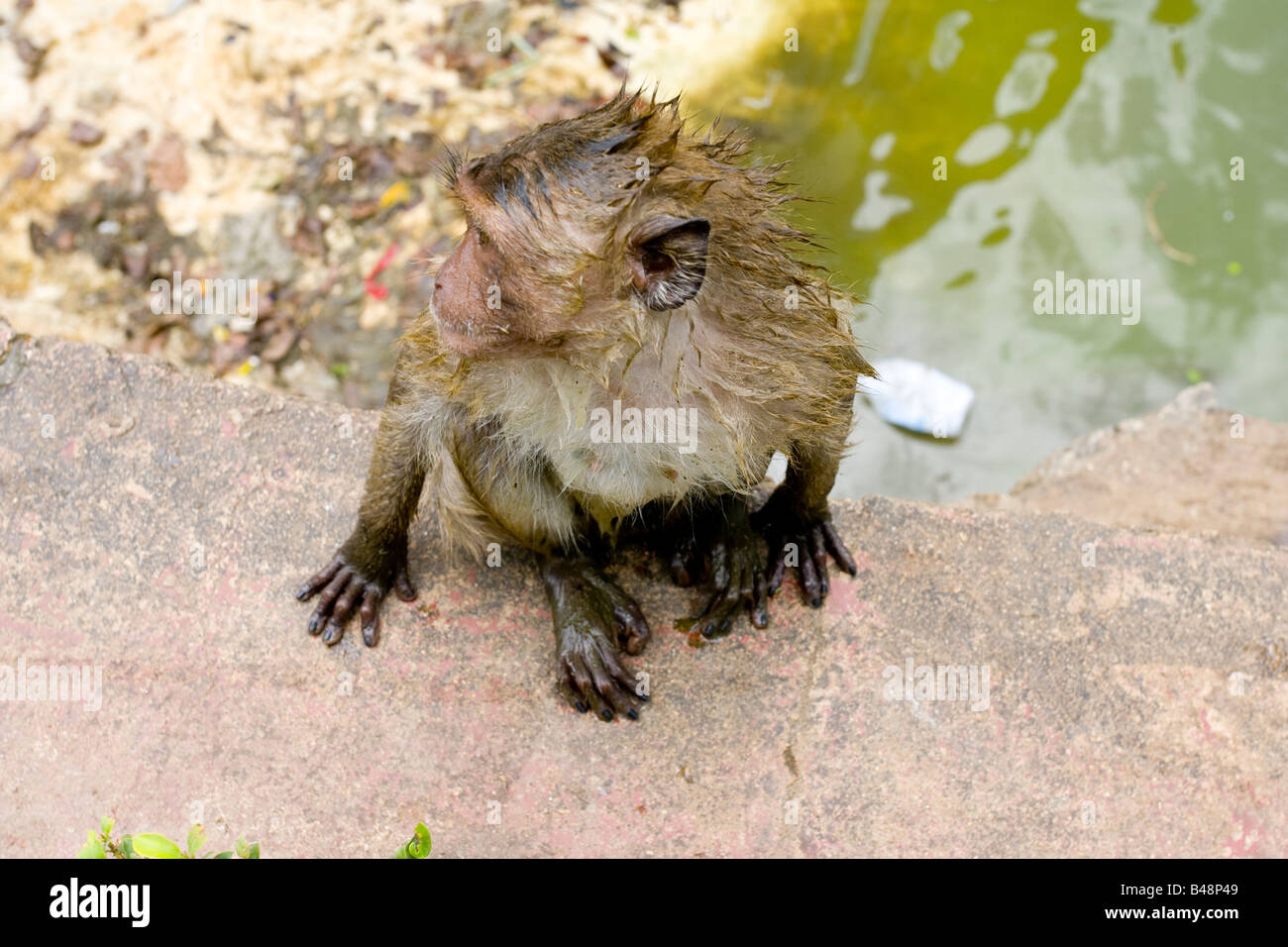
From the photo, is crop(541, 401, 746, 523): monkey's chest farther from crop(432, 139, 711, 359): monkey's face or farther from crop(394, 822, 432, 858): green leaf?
crop(394, 822, 432, 858): green leaf

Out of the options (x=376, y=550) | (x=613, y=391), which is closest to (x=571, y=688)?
(x=376, y=550)

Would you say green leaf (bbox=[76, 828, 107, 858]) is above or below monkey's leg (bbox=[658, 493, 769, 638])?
below

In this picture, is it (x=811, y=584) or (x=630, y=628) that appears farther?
(x=811, y=584)

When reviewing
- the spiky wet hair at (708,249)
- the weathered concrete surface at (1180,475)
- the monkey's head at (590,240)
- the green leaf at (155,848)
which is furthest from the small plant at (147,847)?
the weathered concrete surface at (1180,475)

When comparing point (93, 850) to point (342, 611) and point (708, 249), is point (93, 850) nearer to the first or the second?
point (342, 611)

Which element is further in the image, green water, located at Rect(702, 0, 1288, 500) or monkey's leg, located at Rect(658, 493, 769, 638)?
green water, located at Rect(702, 0, 1288, 500)

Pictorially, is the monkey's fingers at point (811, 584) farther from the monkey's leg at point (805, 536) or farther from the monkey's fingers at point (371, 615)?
the monkey's fingers at point (371, 615)

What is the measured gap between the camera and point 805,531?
4.83 metres

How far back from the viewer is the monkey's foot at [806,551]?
188 inches

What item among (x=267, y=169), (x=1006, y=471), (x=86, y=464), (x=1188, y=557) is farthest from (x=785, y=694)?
(x=267, y=169)

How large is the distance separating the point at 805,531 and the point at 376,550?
1742 millimetres

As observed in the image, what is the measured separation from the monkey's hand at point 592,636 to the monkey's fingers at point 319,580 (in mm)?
829

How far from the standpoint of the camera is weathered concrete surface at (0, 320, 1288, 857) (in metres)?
4.30

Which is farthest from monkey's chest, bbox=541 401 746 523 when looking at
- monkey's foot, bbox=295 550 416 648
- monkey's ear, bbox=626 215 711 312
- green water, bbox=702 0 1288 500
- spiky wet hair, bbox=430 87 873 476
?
green water, bbox=702 0 1288 500
